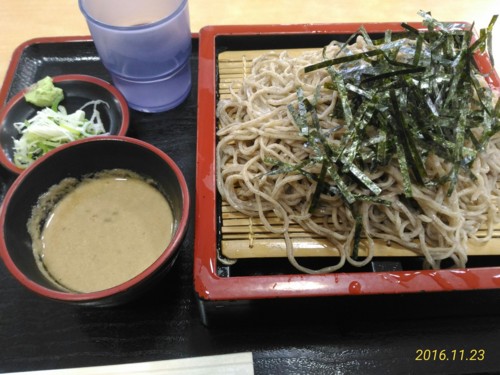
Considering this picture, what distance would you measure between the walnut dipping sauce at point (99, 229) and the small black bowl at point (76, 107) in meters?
0.28

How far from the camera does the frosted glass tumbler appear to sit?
149 centimetres

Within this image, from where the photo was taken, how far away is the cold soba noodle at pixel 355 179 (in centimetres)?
130

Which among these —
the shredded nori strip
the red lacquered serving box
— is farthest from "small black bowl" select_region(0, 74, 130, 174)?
the shredded nori strip

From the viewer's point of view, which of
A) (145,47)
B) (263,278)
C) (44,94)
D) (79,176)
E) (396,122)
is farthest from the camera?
(44,94)

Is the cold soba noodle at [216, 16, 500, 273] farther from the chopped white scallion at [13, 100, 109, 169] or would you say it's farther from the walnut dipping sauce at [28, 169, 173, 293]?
the chopped white scallion at [13, 100, 109, 169]

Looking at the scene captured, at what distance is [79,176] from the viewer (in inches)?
55.5

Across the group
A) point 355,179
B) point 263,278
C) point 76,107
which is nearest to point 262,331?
point 263,278

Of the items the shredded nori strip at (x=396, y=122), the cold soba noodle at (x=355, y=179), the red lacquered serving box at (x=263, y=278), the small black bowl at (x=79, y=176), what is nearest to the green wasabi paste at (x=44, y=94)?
the small black bowl at (x=79, y=176)

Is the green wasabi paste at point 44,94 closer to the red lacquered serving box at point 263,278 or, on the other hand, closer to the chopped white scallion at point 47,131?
the chopped white scallion at point 47,131

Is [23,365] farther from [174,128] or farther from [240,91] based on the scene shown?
[240,91]

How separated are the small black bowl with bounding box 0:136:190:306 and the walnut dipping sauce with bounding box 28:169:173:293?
1.2 inches

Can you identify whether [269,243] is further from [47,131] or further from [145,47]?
[47,131]

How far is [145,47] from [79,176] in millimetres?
528

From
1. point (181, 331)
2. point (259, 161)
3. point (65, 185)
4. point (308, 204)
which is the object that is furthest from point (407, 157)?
point (65, 185)
